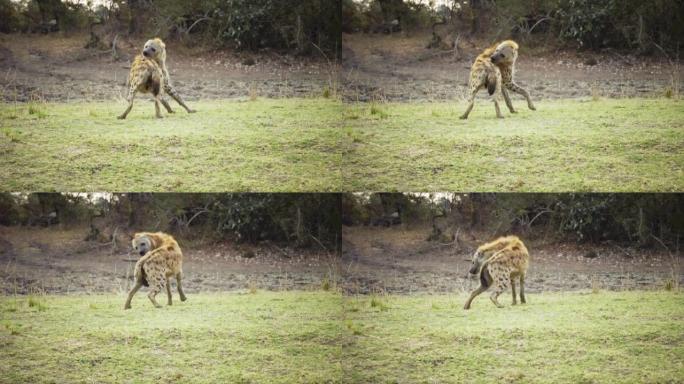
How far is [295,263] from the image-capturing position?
6875mm

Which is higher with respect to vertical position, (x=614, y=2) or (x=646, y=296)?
(x=614, y=2)

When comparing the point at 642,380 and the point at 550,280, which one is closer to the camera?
the point at 642,380

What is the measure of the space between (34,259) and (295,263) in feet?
5.94

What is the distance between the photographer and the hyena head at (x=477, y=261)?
22.3ft

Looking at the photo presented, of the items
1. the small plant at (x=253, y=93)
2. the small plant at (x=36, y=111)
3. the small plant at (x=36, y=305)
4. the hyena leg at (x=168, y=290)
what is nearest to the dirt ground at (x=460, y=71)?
the small plant at (x=253, y=93)

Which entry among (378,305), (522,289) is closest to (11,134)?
(378,305)

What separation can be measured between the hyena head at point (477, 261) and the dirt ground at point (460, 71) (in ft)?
3.65

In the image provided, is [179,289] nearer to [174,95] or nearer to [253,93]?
[174,95]

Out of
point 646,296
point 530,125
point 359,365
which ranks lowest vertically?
point 359,365

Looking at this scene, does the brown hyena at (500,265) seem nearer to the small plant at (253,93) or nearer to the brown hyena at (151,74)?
the small plant at (253,93)

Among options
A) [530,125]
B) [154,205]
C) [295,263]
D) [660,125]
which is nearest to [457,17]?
[530,125]

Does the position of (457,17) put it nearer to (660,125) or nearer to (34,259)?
(660,125)

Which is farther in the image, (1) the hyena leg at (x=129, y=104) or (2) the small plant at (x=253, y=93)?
(2) the small plant at (x=253, y=93)

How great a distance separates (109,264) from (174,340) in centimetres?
74
